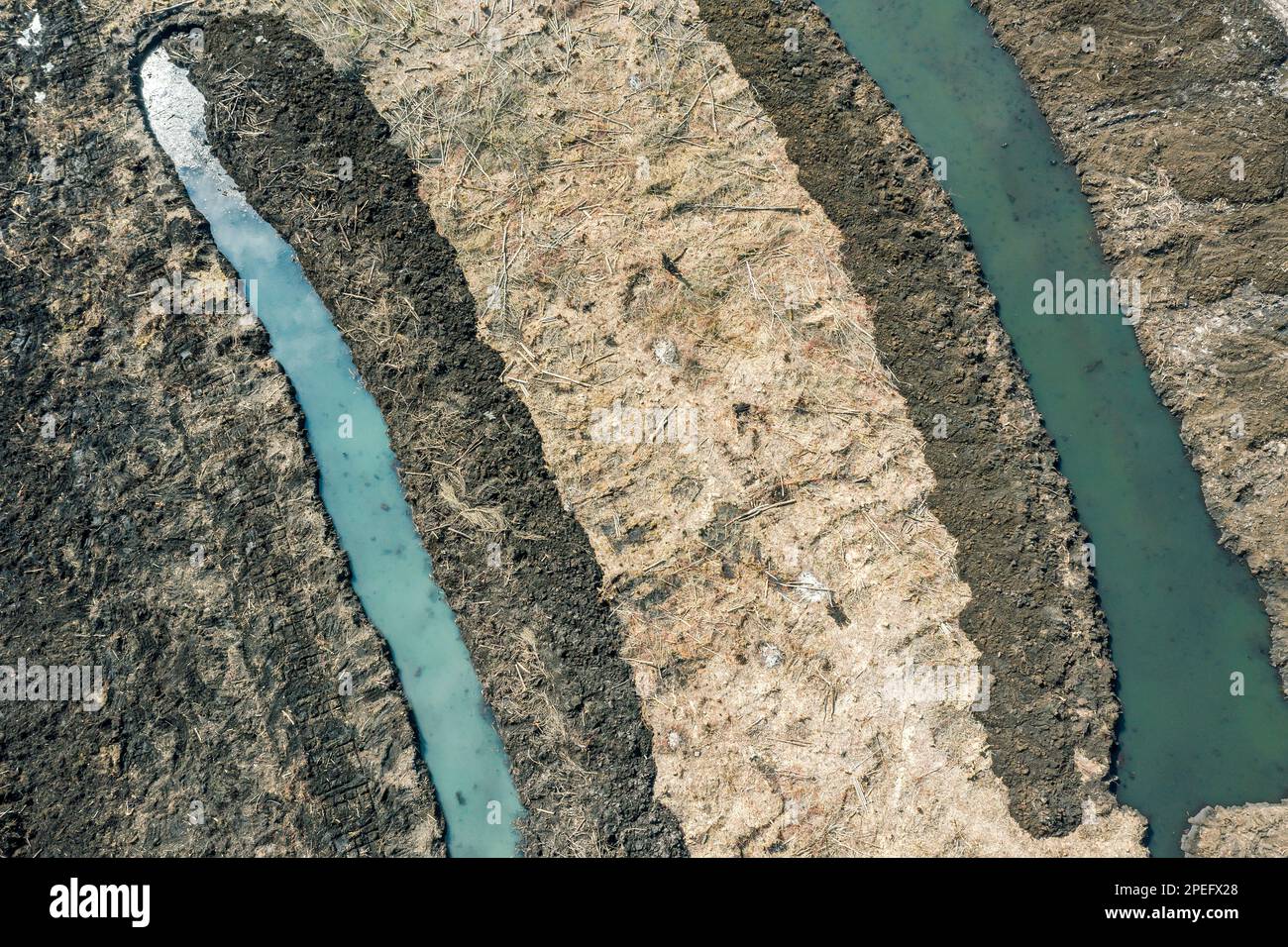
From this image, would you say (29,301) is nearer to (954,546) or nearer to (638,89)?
(638,89)

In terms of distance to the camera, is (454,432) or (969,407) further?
(454,432)

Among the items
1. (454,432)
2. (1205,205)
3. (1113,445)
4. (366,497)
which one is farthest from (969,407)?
(366,497)

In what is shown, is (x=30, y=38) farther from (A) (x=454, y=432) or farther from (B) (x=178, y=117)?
(A) (x=454, y=432)

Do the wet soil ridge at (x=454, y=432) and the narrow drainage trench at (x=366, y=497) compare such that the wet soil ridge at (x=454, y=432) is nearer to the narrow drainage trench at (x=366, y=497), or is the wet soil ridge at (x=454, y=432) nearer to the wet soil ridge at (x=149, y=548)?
the narrow drainage trench at (x=366, y=497)

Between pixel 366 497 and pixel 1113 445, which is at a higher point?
pixel 366 497

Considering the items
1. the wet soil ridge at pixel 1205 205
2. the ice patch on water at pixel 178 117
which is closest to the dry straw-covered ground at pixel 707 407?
the ice patch on water at pixel 178 117
